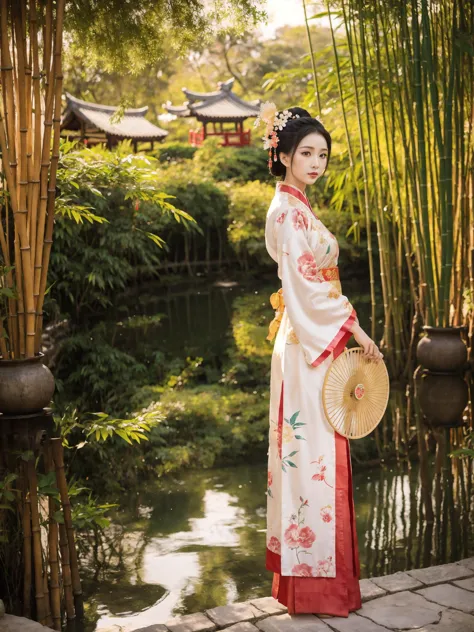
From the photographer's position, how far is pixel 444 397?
311 centimetres

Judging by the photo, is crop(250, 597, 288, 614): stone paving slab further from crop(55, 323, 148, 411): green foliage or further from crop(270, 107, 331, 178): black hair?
crop(55, 323, 148, 411): green foliage

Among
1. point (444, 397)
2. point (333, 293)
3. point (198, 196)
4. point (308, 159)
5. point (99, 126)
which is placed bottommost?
point (444, 397)

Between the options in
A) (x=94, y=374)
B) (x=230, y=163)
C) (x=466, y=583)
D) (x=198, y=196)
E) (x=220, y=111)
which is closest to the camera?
(x=466, y=583)

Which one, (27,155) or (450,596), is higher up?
(27,155)

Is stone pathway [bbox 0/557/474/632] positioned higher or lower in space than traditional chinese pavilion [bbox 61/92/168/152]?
lower

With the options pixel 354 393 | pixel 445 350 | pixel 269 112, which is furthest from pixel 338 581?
pixel 269 112

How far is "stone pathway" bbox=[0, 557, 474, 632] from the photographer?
2.12 metres

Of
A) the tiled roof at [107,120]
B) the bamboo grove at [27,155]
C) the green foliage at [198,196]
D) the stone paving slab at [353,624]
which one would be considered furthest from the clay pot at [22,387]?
the tiled roof at [107,120]

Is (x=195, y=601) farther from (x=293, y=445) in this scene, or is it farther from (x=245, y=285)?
(x=245, y=285)

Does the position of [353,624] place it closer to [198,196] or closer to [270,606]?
[270,606]

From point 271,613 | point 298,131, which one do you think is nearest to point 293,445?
point 271,613

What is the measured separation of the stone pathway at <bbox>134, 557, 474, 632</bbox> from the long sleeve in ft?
2.21

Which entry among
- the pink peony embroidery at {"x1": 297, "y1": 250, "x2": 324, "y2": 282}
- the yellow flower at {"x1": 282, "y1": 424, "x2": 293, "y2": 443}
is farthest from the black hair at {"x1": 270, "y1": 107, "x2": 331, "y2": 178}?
the yellow flower at {"x1": 282, "y1": 424, "x2": 293, "y2": 443}

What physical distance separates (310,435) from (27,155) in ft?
3.47
